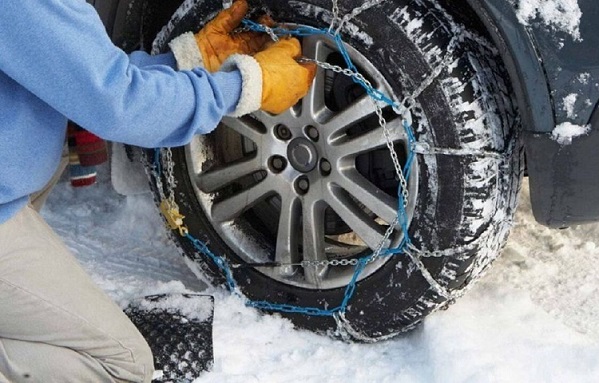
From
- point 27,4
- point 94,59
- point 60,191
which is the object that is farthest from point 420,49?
point 60,191

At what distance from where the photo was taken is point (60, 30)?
65.3 inches

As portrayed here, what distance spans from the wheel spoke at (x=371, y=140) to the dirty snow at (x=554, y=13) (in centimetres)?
44

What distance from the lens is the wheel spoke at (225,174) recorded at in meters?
2.45

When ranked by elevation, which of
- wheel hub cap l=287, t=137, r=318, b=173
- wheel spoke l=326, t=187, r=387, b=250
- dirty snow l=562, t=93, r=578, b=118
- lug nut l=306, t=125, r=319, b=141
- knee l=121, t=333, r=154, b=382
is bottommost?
knee l=121, t=333, r=154, b=382

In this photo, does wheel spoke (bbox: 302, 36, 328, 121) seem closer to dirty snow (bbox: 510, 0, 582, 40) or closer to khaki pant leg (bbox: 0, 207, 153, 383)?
dirty snow (bbox: 510, 0, 582, 40)

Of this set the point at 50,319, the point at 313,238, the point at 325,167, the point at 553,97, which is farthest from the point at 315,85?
the point at 50,319

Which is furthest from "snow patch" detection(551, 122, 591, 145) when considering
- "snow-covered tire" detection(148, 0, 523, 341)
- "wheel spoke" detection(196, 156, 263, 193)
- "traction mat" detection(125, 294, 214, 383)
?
"traction mat" detection(125, 294, 214, 383)

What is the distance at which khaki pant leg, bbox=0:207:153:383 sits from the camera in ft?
6.79

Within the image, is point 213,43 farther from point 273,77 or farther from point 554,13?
point 554,13

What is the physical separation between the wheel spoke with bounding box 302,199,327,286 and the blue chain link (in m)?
0.10

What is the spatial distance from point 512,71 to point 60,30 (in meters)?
1.02

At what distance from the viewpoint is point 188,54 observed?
7.36ft

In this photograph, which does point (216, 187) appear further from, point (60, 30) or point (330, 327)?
point (60, 30)

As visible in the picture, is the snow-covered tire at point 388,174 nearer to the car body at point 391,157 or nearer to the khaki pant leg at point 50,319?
the car body at point 391,157
